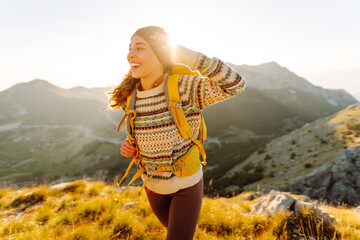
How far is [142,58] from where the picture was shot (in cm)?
201

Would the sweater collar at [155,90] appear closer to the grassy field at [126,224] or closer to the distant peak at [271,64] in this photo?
the grassy field at [126,224]

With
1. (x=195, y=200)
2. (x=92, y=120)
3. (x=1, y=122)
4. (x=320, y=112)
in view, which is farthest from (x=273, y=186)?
(x=1, y=122)

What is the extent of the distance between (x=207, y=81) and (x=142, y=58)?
0.77 metres

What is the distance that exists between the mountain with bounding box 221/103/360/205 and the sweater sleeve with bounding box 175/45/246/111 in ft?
61.4

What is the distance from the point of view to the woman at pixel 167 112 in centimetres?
185

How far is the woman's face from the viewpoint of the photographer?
2.02 m

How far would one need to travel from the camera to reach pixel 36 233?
142 inches

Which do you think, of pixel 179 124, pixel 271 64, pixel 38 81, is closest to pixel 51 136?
pixel 38 81

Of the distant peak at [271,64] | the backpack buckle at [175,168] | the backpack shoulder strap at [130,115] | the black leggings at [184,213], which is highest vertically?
the backpack shoulder strap at [130,115]

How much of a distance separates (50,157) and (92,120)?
4303 cm

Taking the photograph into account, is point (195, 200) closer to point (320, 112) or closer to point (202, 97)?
point (202, 97)

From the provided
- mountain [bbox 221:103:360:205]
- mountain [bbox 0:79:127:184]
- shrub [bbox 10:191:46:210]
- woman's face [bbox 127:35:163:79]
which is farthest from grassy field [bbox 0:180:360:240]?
mountain [bbox 0:79:127:184]

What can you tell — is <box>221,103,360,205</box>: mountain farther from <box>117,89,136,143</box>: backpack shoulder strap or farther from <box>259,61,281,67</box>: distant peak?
<box>259,61,281,67</box>: distant peak

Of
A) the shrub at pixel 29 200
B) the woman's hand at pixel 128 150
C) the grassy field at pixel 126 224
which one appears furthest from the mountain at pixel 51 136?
the woman's hand at pixel 128 150
